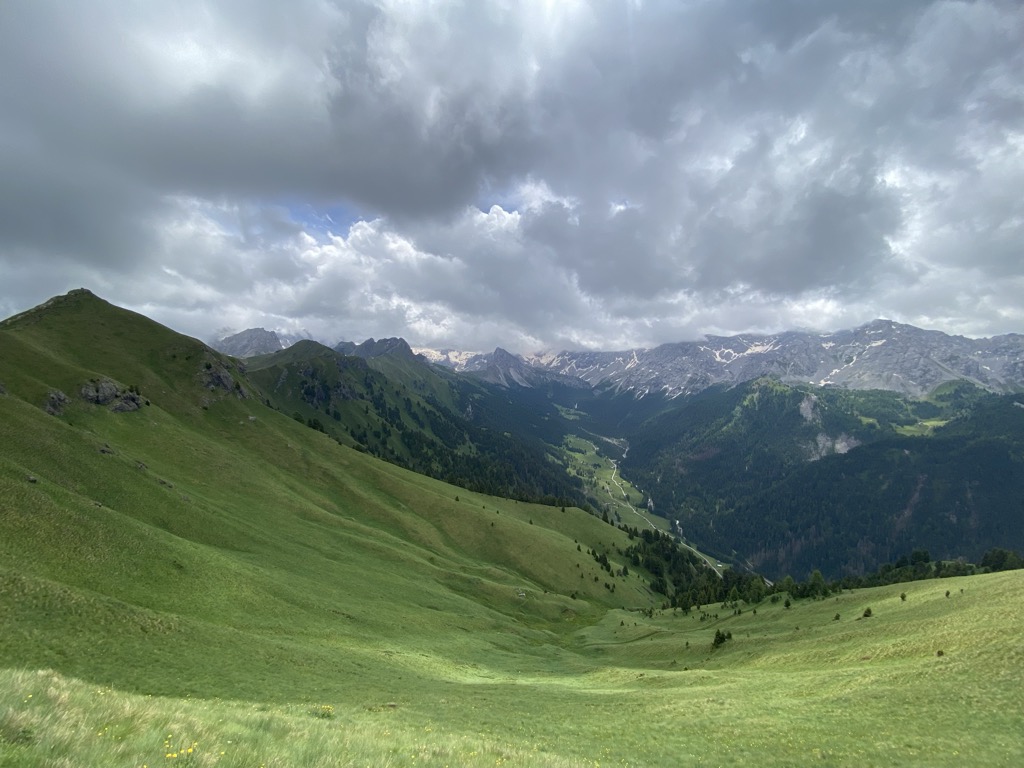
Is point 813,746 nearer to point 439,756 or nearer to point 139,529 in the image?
point 439,756

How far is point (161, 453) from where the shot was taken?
11344 cm

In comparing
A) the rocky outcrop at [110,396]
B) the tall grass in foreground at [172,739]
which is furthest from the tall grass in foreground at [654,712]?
the rocky outcrop at [110,396]

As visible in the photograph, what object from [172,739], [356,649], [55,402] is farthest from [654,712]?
[55,402]

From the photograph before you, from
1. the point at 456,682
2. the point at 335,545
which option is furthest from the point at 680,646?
the point at 335,545

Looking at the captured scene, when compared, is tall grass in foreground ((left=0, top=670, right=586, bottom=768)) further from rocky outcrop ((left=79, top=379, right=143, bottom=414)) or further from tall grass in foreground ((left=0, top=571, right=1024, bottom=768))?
rocky outcrop ((left=79, top=379, right=143, bottom=414))

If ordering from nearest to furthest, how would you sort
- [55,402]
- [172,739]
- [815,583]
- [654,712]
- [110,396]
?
[172,739]
[654,712]
[815,583]
[55,402]
[110,396]

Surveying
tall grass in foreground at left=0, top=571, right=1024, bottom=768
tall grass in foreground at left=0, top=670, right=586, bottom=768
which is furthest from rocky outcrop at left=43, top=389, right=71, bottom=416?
tall grass in foreground at left=0, top=670, right=586, bottom=768

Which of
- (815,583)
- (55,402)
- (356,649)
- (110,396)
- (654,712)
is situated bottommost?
(356,649)

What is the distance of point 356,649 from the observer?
5231cm

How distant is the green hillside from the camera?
1933 centimetres

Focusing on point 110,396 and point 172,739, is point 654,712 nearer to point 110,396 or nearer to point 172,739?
point 172,739

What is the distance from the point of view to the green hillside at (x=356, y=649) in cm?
1933

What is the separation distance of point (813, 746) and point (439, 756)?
22449 mm

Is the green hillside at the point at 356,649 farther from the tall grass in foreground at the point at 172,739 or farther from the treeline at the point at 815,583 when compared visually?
the treeline at the point at 815,583
